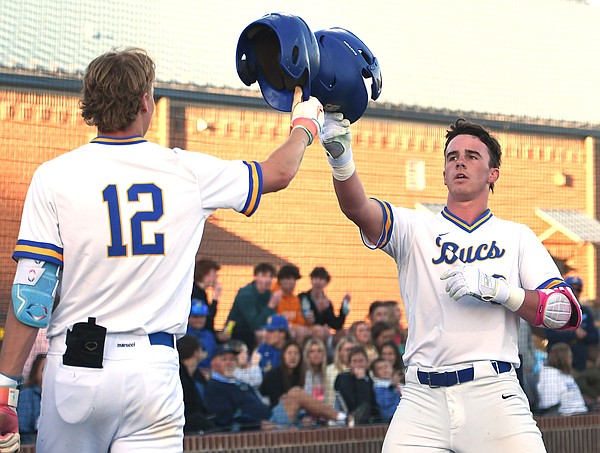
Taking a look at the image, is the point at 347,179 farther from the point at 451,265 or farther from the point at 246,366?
the point at 246,366

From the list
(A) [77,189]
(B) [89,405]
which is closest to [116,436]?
(B) [89,405]

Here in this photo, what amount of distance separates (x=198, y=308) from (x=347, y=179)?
11.1ft

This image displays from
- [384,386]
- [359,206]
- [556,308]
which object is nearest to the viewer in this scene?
[556,308]

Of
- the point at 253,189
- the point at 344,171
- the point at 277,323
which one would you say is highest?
the point at 344,171

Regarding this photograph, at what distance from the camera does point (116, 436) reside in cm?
320

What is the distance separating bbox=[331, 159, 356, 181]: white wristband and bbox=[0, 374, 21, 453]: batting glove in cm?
179

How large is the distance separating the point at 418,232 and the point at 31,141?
3865 millimetres

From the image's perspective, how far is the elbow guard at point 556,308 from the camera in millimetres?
4480

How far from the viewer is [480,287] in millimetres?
4289

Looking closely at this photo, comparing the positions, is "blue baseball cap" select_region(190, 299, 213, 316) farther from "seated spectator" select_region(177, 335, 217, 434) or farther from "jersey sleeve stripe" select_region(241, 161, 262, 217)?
"jersey sleeve stripe" select_region(241, 161, 262, 217)

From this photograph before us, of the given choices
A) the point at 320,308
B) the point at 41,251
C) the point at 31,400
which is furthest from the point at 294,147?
the point at 320,308

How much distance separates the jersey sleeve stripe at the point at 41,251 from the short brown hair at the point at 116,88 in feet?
1.38

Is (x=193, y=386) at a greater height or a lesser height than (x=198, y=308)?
lesser

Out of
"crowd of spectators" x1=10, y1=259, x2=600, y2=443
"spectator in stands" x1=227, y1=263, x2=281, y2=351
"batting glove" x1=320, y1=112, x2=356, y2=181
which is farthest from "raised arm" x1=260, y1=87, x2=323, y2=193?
"spectator in stands" x1=227, y1=263, x2=281, y2=351
